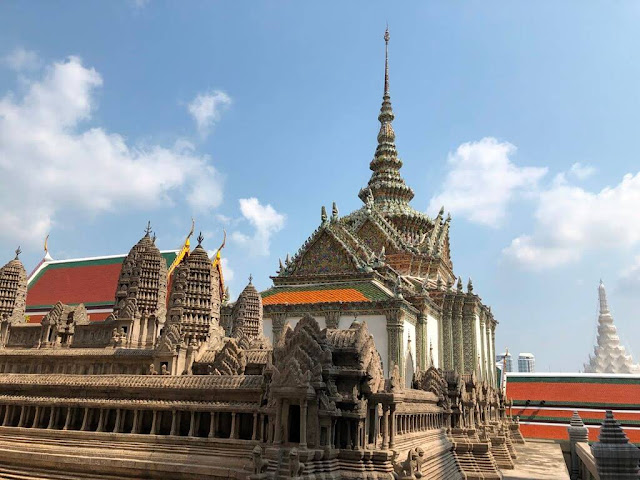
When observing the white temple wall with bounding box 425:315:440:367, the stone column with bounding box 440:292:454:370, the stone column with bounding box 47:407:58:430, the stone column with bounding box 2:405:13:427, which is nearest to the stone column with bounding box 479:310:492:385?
the stone column with bounding box 440:292:454:370

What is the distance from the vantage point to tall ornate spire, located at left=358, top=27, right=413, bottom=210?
4766 cm

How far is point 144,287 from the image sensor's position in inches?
1276

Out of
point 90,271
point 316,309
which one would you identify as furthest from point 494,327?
point 90,271

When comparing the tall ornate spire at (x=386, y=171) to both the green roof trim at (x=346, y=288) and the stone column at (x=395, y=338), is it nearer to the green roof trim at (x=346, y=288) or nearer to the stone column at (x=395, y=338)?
the green roof trim at (x=346, y=288)

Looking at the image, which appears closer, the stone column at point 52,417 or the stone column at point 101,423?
the stone column at point 101,423

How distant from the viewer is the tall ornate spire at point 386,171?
4766 centimetres

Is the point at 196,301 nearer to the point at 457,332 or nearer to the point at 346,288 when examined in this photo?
the point at 346,288

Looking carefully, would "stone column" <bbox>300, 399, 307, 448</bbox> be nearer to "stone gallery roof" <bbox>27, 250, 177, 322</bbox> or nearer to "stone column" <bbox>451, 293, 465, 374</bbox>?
"stone column" <bbox>451, 293, 465, 374</bbox>

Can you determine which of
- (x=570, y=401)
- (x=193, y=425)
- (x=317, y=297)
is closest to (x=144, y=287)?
(x=317, y=297)

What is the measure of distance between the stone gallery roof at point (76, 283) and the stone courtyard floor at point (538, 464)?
27693 millimetres

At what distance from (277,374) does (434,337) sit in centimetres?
2180

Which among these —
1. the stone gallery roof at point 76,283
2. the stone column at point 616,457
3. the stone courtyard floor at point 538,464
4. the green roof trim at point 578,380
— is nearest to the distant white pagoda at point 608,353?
the green roof trim at point 578,380

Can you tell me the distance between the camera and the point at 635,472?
26.3 feet

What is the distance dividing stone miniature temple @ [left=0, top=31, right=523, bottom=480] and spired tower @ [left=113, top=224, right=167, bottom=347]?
0.08 m
